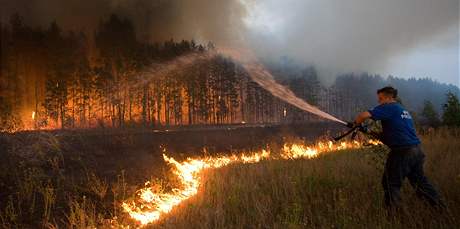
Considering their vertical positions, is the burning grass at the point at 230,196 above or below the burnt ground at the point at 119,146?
below

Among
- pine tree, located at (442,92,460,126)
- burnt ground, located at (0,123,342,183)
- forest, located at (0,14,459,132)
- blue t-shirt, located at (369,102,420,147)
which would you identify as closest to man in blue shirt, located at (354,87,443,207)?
blue t-shirt, located at (369,102,420,147)

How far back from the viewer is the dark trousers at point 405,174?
21.6ft

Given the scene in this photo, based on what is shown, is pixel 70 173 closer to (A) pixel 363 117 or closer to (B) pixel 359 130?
(B) pixel 359 130

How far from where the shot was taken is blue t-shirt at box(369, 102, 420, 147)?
6.61 metres

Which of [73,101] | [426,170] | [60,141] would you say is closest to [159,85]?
[73,101]

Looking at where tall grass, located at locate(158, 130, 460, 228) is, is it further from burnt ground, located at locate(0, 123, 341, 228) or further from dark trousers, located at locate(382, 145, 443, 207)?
burnt ground, located at locate(0, 123, 341, 228)

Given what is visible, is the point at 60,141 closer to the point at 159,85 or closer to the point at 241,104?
the point at 159,85

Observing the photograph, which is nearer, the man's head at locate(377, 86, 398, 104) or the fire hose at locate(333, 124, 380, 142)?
the fire hose at locate(333, 124, 380, 142)

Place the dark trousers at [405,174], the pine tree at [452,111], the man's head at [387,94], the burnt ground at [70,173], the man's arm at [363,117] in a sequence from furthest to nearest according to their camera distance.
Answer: the pine tree at [452,111] < the burnt ground at [70,173] < the man's head at [387,94] < the dark trousers at [405,174] < the man's arm at [363,117]

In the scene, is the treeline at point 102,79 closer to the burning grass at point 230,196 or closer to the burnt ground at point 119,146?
the burnt ground at point 119,146

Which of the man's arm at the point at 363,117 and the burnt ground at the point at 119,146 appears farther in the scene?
the burnt ground at the point at 119,146

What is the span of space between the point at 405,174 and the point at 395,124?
0.89 meters

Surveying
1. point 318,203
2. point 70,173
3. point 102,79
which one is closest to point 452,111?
point 318,203

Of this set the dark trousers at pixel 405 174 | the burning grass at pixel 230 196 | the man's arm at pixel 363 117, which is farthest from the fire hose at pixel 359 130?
the burning grass at pixel 230 196
